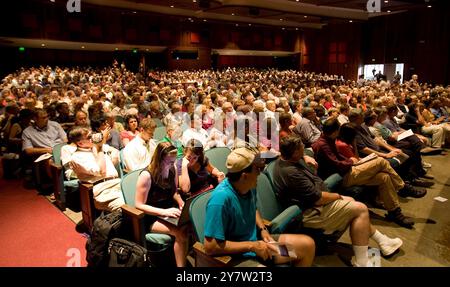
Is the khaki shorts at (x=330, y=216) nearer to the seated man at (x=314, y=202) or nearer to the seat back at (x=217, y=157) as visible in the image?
the seated man at (x=314, y=202)

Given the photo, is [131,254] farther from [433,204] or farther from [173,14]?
[173,14]

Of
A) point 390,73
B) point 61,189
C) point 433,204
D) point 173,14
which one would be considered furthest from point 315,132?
point 390,73

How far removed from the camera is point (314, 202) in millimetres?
2646

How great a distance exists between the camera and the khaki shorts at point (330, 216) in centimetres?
267

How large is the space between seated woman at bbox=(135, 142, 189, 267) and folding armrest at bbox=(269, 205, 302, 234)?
0.66 m

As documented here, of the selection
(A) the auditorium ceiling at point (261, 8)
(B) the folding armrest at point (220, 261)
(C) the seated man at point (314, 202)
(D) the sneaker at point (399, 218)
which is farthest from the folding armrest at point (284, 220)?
(A) the auditorium ceiling at point (261, 8)

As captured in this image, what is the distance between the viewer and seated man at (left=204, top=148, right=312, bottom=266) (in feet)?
6.04

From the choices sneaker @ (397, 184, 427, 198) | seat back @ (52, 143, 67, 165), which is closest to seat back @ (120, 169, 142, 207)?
seat back @ (52, 143, 67, 165)

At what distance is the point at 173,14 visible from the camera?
1705cm

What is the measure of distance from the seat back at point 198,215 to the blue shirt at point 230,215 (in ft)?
0.84
